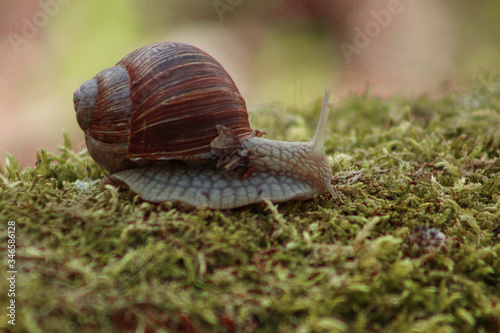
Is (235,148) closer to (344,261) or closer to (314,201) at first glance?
(314,201)

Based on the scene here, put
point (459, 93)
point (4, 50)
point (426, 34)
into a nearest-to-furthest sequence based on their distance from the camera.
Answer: point (459, 93) < point (4, 50) < point (426, 34)

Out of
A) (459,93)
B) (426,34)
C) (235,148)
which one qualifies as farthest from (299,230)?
(426,34)
